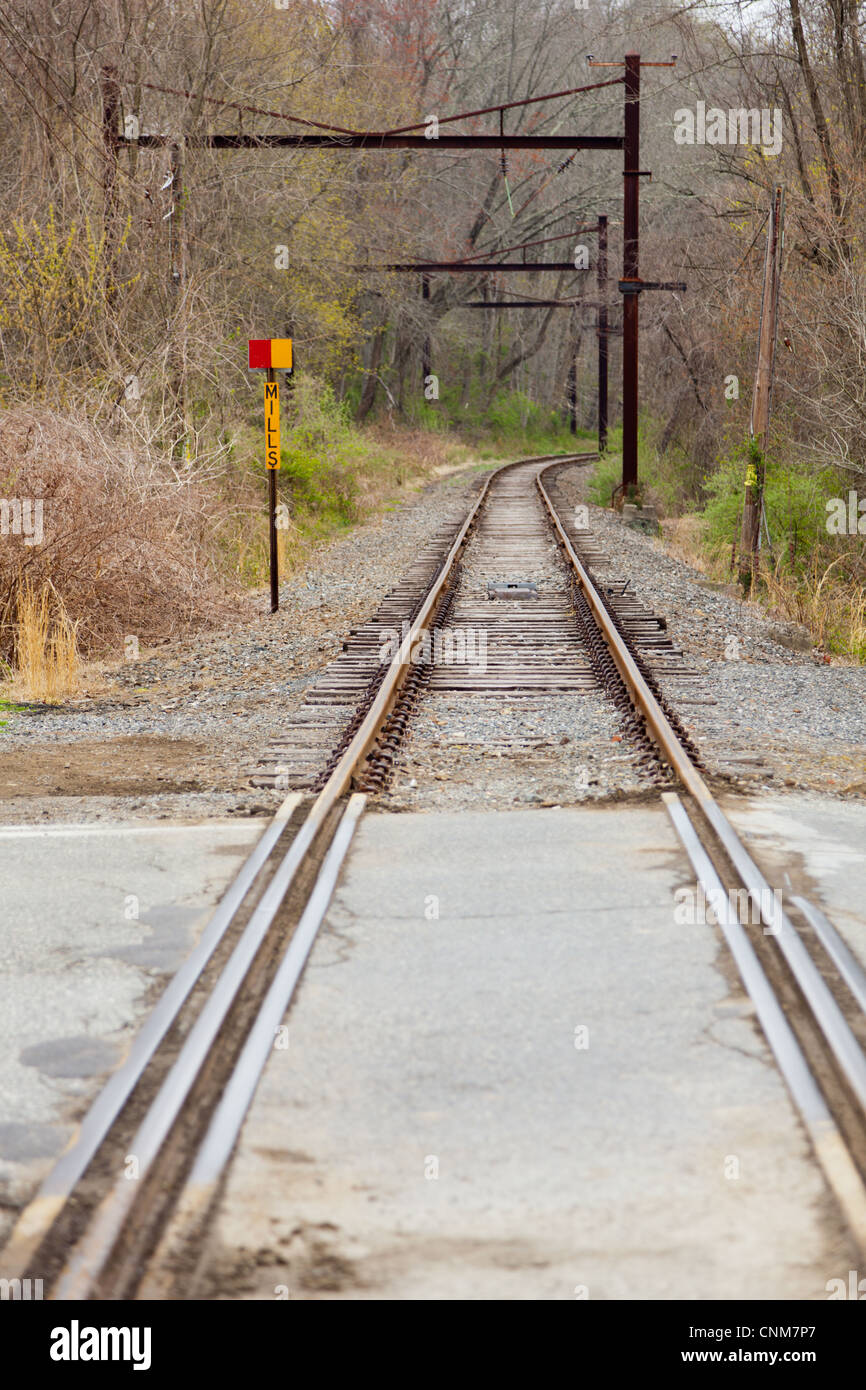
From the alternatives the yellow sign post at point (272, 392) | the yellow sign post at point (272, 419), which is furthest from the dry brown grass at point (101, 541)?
the yellow sign post at point (272, 419)

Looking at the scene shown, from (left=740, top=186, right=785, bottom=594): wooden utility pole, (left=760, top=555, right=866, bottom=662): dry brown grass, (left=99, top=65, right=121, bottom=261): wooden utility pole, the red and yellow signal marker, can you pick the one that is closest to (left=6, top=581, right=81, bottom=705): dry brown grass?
the red and yellow signal marker

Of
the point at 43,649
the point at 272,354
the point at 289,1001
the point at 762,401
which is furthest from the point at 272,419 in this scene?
the point at 289,1001

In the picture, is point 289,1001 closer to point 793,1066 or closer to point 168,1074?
point 168,1074

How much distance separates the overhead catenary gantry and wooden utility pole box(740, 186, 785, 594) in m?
5.68

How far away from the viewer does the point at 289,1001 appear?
4.69 m

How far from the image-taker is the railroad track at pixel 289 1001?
3.34 m

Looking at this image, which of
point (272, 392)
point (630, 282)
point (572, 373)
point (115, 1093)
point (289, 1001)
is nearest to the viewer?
point (115, 1093)

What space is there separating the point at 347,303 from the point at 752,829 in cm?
3054

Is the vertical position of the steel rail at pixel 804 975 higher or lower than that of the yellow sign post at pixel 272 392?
lower

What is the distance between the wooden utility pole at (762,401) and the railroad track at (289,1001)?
7291 mm

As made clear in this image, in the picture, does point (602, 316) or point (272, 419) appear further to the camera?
point (602, 316)

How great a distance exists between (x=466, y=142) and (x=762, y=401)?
8964 mm

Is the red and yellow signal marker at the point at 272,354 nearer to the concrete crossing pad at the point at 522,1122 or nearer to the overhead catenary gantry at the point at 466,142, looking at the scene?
the overhead catenary gantry at the point at 466,142
